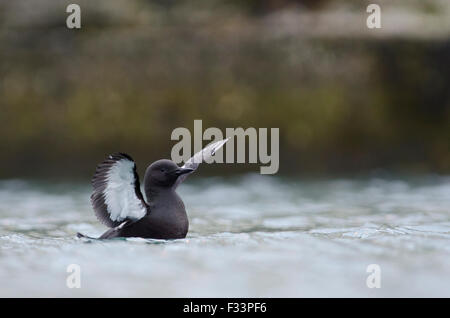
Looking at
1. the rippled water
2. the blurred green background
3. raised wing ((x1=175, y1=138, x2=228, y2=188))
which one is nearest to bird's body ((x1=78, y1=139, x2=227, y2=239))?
the rippled water

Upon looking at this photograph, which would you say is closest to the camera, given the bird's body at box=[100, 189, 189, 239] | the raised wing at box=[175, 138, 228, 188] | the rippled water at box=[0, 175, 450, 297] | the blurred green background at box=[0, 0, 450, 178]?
the rippled water at box=[0, 175, 450, 297]

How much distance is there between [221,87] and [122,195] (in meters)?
5.77

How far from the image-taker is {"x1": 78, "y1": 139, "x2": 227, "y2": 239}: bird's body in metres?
7.42

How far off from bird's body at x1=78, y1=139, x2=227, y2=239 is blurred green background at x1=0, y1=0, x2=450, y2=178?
4916mm

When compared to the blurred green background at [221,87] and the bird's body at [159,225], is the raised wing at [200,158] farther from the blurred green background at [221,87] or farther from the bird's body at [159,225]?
the blurred green background at [221,87]

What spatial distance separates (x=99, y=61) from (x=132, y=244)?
6.35 meters

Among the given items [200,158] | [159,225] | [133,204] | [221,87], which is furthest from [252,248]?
[221,87]

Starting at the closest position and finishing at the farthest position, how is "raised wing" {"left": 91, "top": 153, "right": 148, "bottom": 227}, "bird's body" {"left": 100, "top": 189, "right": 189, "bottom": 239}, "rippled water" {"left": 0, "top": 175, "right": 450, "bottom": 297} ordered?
"rippled water" {"left": 0, "top": 175, "right": 450, "bottom": 297} → "raised wing" {"left": 91, "top": 153, "right": 148, "bottom": 227} → "bird's body" {"left": 100, "top": 189, "right": 189, "bottom": 239}

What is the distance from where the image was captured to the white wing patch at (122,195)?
739 cm

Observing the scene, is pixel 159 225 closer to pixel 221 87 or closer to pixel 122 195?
pixel 122 195

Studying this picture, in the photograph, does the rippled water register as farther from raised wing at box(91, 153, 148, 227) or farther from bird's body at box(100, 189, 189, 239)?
raised wing at box(91, 153, 148, 227)

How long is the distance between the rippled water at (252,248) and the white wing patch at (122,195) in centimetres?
27

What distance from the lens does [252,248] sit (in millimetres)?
7289

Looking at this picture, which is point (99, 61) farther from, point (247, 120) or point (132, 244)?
point (132, 244)
